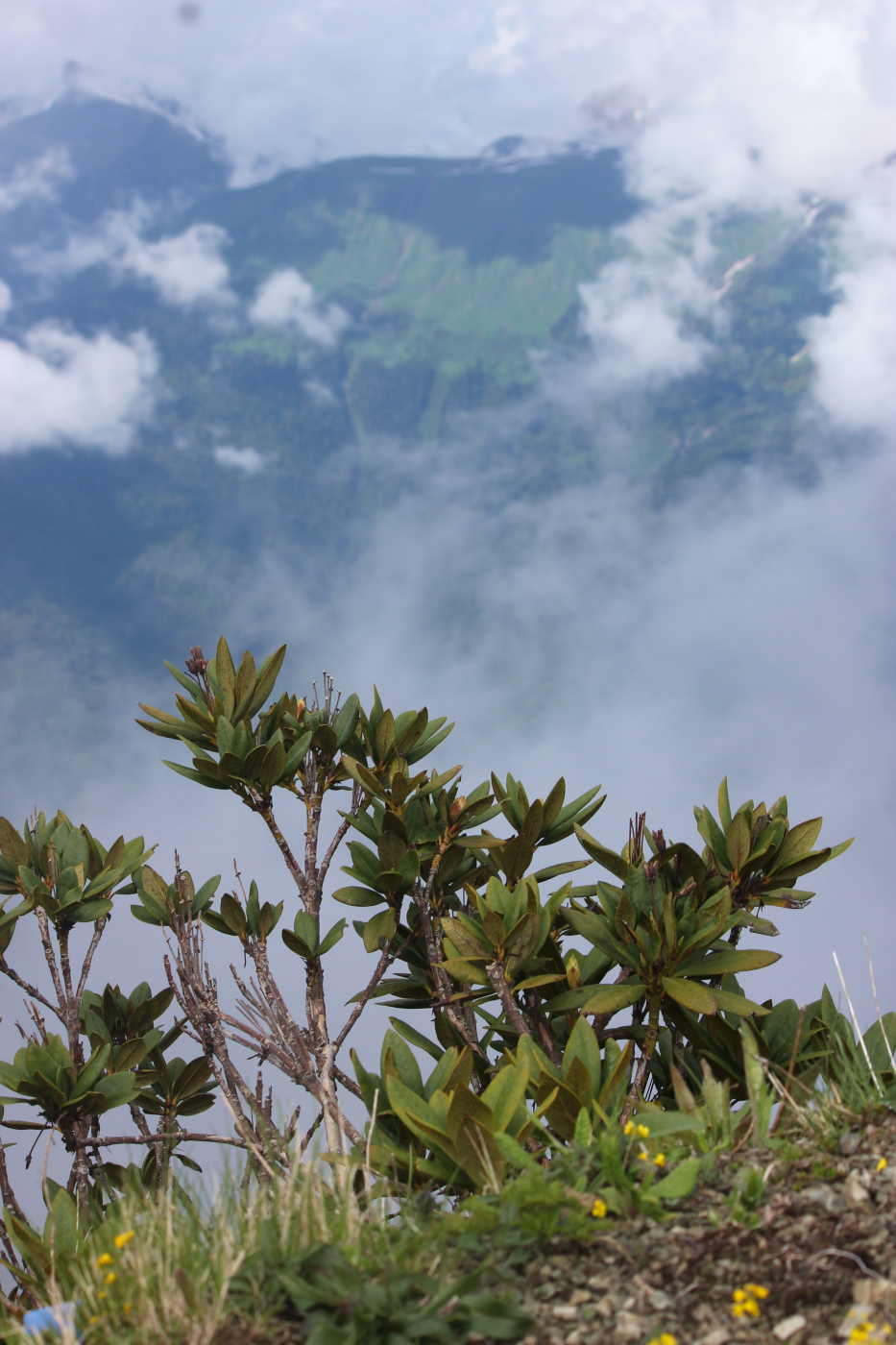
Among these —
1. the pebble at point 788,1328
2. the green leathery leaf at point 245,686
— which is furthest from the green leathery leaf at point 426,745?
the pebble at point 788,1328

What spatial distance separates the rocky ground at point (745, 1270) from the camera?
1.73m

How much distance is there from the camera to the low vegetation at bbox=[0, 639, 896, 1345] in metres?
1.86

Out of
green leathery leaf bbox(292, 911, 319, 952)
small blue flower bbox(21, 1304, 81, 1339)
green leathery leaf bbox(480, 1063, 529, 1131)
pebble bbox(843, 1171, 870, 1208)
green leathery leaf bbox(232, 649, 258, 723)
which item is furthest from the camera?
green leathery leaf bbox(232, 649, 258, 723)

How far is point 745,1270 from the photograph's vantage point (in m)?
1.88

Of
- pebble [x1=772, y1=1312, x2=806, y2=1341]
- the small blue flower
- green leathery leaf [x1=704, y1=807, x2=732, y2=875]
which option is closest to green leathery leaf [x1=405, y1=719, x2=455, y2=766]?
green leathery leaf [x1=704, y1=807, x2=732, y2=875]

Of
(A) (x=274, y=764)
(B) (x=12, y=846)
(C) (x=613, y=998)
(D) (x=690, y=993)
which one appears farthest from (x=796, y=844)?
(B) (x=12, y=846)

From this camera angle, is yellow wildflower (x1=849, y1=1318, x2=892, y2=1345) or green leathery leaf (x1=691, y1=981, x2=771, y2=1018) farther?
green leathery leaf (x1=691, y1=981, x2=771, y2=1018)

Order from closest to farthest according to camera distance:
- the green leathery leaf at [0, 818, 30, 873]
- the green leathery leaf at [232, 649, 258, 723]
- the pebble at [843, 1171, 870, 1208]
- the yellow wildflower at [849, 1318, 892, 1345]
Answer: the yellow wildflower at [849, 1318, 892, 1345] → the pebble at [843, 1171, 870, 1208] → the green leathery leaf at [232, 649, 258, 723] → the green leathery leaf at [0, 818, 30, 873]

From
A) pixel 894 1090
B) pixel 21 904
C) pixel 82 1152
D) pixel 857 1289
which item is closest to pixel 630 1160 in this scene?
pixel 857 1289

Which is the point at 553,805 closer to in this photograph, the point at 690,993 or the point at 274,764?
the point at 690,993

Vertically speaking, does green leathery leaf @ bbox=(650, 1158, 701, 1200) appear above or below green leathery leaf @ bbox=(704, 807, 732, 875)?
below

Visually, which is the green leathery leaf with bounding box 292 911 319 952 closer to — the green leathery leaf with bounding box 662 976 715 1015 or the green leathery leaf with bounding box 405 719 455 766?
the green leathery leaf with bounding box 405 719 455 766

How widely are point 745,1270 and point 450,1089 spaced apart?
112 centimetres

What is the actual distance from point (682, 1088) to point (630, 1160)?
0.49 m
